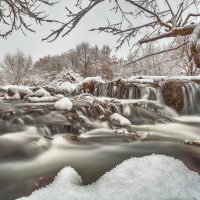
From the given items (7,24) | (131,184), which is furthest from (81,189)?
(7,24)

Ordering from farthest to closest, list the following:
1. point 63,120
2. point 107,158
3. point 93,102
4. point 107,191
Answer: point 93,102 → point 63,120 → point 107,158 → point 107,191

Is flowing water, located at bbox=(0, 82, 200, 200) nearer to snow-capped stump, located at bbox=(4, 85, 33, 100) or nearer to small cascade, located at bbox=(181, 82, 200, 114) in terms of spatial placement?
small cascade, located at bbox=(181, 82, 200, 114)

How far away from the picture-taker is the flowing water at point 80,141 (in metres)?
3.46

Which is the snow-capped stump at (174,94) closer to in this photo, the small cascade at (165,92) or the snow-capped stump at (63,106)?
the small cascade at (165,92)

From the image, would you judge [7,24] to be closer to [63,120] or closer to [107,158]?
[63,120]

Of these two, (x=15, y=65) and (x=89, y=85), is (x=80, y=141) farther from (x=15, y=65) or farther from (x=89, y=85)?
(x=15, y=65)

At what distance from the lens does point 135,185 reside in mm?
2648

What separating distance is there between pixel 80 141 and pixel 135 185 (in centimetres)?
221

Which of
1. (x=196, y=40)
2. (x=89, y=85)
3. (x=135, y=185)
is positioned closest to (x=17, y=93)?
(x=89, y=85)

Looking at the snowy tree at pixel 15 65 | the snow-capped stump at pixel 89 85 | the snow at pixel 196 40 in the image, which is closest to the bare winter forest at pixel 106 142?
the snow at pixel 196 40

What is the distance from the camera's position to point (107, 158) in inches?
155

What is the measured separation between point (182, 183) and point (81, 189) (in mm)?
993

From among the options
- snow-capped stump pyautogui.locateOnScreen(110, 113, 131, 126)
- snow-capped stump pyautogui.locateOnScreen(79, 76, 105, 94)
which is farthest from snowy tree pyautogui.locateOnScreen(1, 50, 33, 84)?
snow-capped stump pyautogui.locateOnScreen(110, 113, 131, 126)

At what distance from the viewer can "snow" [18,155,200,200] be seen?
2.50 metres
